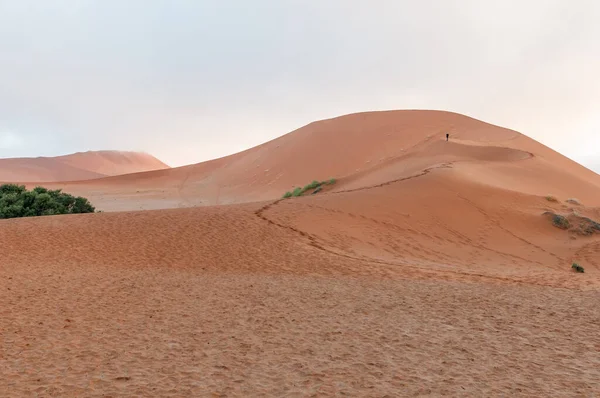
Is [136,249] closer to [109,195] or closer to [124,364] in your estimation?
[124,364]

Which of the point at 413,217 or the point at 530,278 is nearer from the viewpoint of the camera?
the point at 530,278

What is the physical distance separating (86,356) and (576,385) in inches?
222

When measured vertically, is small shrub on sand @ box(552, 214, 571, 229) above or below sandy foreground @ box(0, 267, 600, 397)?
above

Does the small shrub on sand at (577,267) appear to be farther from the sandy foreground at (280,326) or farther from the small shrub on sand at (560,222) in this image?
the small shrub on sand at (560,222)

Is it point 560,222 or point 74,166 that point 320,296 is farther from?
point 74,166

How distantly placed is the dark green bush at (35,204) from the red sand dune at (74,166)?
64.6 meters

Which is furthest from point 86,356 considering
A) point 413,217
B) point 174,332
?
point 413,217

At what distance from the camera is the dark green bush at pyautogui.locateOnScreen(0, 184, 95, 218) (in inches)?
777

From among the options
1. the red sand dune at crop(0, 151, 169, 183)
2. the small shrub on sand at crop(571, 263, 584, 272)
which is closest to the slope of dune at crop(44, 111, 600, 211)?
the small shrub on sand at crop(571, 263, 584, 272)

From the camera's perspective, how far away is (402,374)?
16.4 feet

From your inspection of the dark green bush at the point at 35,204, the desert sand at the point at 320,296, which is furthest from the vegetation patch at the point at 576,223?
the dark green bush at the point at 35,204

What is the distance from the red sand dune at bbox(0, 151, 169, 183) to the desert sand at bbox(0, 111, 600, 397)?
7679cm

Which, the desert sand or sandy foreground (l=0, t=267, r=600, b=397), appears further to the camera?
the desert sand

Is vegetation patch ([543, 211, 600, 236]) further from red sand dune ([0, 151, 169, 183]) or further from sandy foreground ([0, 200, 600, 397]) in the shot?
red sand dune ([0, 151, 169, 183])
